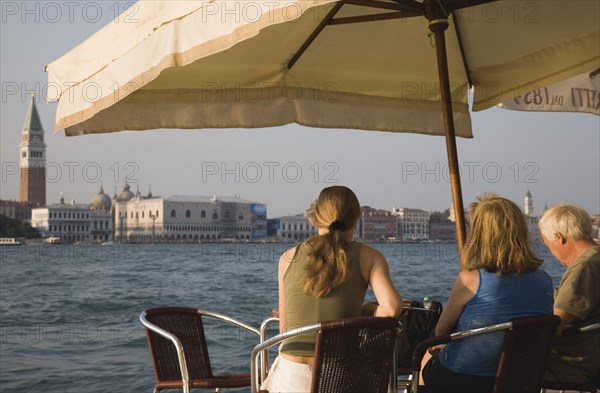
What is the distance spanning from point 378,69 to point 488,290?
1623 mm

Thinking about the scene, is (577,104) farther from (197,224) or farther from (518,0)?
(197,224)

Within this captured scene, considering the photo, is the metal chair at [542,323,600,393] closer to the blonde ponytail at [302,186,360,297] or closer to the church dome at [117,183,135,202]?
the blonde ponytail at [302,186,360,297]

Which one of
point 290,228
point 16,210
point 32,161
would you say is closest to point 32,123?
point 32,161

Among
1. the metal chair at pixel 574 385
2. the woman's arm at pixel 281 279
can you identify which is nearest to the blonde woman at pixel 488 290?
the metal chair at pixel 574 385

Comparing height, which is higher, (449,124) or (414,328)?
(449,124)

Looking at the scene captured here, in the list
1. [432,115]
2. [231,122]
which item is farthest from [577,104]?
[231,122]

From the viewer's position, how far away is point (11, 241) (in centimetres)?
8012

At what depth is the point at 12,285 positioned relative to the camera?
28.7 metres

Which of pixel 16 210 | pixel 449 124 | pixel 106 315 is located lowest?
pixel 106 315

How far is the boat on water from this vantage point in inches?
3062

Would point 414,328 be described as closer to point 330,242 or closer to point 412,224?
point 330,242

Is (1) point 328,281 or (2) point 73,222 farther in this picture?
(2) point 73,222

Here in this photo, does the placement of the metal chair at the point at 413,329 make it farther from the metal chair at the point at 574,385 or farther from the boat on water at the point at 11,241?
the boat on water at the point at 11,241

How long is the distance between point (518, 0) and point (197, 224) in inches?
3379
